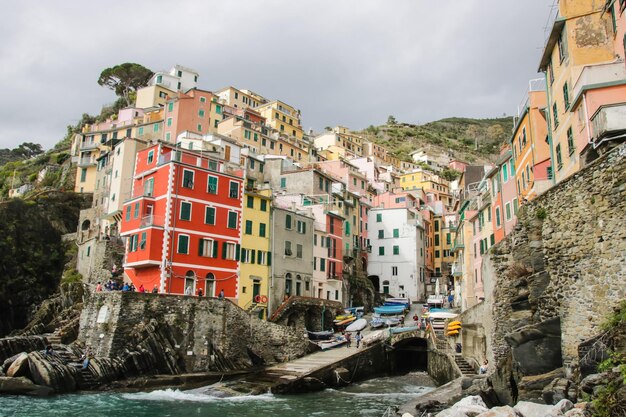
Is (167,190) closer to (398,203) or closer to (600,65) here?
(600,65)

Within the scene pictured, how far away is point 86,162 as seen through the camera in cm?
7994

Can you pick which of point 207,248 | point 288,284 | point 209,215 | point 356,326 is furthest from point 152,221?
point 356,326

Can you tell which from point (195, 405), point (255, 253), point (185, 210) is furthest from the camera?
point (255, 253)

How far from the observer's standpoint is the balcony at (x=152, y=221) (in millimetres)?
42125

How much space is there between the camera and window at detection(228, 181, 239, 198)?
157 feet

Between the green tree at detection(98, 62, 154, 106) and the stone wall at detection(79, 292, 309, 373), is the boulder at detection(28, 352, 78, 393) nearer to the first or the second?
the stone wall at detection(79, 292, 309, 373)

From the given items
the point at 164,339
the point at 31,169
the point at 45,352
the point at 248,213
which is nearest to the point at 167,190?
the point at 248,213

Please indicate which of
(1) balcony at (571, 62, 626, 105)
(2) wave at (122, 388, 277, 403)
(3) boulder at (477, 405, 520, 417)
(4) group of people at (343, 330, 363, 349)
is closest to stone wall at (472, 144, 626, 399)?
(3) boulder at (477, 405, 520, 417)

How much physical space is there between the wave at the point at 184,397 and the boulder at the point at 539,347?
17.2m

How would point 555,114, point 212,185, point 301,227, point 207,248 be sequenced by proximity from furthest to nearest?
point 301,227
point 212,185
point 207,248
point 555,114

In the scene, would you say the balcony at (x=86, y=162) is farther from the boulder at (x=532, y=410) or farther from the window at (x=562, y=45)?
the boulder at (x=532, y=410)

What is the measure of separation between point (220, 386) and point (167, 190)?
17592 mm

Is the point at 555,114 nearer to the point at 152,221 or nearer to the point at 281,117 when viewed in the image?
the point at 152,221

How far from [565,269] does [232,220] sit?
3381cm
